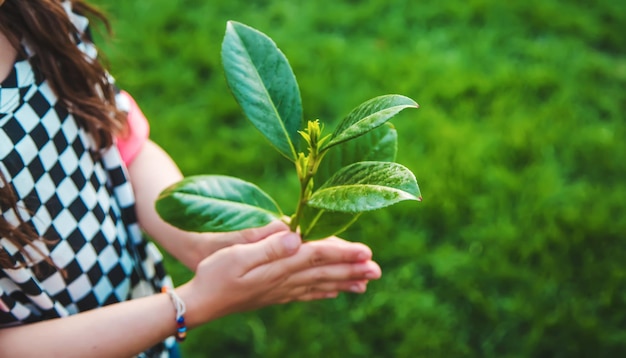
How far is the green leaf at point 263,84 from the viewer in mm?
956

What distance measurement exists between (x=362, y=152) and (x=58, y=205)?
497 millimetres

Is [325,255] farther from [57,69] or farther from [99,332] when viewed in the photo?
[57,69]

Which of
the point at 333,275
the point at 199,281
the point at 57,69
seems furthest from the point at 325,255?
the point at 57,69

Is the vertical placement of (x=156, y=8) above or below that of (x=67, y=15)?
below

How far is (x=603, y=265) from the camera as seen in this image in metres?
1.98

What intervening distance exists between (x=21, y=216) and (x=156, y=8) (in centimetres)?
191

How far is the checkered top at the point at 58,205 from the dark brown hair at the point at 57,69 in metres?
0.02

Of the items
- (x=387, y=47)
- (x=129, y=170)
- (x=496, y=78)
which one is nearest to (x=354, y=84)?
(x=387, y=47)

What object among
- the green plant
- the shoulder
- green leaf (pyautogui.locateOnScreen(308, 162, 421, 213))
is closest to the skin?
the shoulder

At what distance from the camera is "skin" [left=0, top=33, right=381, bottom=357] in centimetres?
109

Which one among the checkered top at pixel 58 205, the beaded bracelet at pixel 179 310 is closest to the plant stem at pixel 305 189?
the beaded bracelet at pixel 179 310

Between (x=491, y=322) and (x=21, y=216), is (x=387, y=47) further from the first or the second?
(x=21, y=216)

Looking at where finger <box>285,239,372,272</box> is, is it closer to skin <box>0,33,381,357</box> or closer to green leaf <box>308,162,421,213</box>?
skin <box>0,33,381,357</box>

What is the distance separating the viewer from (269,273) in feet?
3.84
